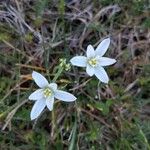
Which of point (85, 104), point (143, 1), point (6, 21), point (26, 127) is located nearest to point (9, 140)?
point (26, 127)

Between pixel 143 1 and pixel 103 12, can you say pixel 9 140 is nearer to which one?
pixel 103 12

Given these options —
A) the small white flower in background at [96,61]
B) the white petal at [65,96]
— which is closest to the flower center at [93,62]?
the small white flower in background at [96,61]

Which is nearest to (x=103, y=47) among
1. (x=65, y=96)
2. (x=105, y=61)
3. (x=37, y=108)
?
(x=105, y=61)

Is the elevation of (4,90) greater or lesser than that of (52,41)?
lesser

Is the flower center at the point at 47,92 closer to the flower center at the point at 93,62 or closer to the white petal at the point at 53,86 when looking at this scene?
the white petal at the point at 53,86

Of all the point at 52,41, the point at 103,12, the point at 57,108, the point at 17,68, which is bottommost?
the point at 57,108

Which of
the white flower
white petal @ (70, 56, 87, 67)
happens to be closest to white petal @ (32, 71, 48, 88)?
the white flower

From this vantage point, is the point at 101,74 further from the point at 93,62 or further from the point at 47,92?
the point at 47,92

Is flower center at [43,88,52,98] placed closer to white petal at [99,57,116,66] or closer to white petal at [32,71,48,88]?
white petal at [32,71,48,88]
